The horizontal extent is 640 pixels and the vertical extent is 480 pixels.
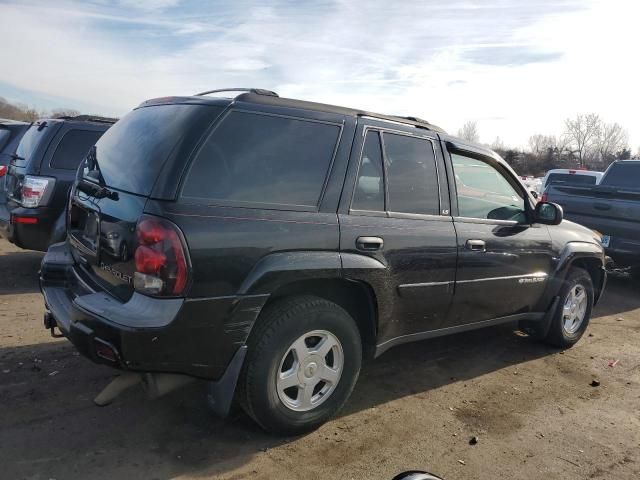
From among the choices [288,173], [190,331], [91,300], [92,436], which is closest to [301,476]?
[190,331]

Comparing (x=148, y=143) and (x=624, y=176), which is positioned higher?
(x=624, y=176)

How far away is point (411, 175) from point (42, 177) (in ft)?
15.0

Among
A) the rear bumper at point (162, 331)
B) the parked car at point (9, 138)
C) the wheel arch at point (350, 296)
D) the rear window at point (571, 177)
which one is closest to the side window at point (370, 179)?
the wheel arch at point (350, 296)

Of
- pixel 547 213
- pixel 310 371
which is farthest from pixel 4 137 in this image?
pixel 547 213

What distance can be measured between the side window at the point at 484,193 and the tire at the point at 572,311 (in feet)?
3.26

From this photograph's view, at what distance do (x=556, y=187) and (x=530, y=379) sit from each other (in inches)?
199

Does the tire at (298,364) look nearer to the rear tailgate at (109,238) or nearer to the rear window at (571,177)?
the rear tailgate at (109,238)

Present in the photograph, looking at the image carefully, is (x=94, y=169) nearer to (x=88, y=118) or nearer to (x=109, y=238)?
(x=109, y=238)

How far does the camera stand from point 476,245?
397cm

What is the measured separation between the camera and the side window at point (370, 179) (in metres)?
3.34

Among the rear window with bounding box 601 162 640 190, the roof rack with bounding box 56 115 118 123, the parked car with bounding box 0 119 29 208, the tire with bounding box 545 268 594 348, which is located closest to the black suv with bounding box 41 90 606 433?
the tire with bounding box 545 268 594 348

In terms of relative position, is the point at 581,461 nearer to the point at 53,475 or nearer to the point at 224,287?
the point at 224,287

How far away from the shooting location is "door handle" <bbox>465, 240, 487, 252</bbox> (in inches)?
154

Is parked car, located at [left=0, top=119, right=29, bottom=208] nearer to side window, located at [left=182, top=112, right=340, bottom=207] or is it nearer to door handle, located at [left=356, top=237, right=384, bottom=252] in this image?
side window, located at [left=182, top=112, right=340, bottom=207]
